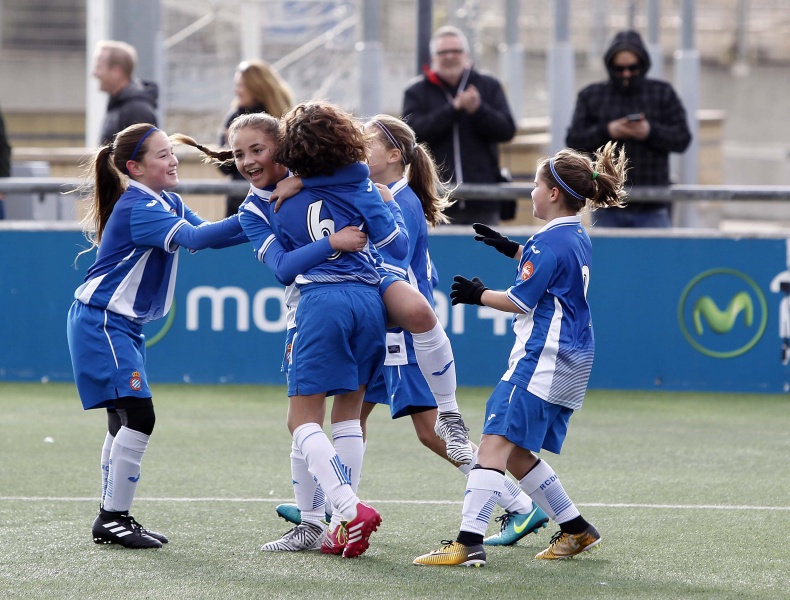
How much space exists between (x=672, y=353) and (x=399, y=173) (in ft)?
14.3

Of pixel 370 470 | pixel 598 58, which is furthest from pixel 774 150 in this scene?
pixel 370 470

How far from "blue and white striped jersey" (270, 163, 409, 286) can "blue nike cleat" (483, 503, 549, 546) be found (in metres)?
1.14

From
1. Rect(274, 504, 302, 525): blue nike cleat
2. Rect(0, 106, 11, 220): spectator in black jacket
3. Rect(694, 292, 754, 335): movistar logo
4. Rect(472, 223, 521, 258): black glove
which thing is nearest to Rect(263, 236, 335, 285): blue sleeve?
Rect(472, 223, 521, 258): black glove

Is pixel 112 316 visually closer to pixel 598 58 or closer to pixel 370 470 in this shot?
pixel 370 470

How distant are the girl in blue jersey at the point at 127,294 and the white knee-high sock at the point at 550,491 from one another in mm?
1361

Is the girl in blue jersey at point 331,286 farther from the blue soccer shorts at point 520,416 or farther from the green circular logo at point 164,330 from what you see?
the green circular logo at point 164,330

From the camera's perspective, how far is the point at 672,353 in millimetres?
9648

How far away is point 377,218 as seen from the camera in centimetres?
498

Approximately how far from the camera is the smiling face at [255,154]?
5.13 meters

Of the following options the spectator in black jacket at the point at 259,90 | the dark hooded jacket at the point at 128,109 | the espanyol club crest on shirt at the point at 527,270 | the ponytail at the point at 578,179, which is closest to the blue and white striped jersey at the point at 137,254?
the espanyol club crest on shirt at the point at 527,270

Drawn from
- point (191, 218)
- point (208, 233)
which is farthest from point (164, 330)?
point (208, 233)

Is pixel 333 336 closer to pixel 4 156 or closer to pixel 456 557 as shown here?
pixel 456 557

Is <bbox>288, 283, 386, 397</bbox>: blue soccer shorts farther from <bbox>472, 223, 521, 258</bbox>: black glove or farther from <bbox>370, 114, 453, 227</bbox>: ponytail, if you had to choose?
<bbox>370, 114, 453, 227</bbox>: ponytail

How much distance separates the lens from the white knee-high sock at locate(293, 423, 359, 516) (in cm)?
489
